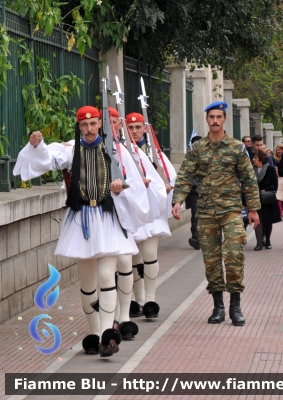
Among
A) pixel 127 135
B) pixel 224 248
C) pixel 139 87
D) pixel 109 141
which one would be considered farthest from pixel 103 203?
pixel 139 87

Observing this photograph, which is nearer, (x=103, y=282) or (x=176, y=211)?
(x=103, y=282)

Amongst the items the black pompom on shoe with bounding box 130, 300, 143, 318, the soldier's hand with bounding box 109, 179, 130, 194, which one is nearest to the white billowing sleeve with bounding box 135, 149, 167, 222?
the black pompom on shoe with bounding box 130, 300, 143, 318

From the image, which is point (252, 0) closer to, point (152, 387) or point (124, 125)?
point (124, 125)

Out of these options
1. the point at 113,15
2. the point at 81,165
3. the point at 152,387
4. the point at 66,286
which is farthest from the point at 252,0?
the point at 152,387

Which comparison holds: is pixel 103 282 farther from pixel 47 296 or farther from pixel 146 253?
pixel 146 253

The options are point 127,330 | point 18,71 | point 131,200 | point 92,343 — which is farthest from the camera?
point 18,71

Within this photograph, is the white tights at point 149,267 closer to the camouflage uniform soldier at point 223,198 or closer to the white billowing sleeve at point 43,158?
the camouflage uniform soldier at point 223,198

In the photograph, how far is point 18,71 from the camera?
11.5m

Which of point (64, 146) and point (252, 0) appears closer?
point (64, 146)

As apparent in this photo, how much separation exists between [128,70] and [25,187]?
20.5ft

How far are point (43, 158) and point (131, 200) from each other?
802 millimetres

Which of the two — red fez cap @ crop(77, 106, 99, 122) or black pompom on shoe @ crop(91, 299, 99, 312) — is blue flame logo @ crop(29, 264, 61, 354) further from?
red fez cap @ crop(77, 106, 99, 122)

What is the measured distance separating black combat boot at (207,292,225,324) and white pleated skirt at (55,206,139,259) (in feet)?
5.48

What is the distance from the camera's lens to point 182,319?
10.2m
